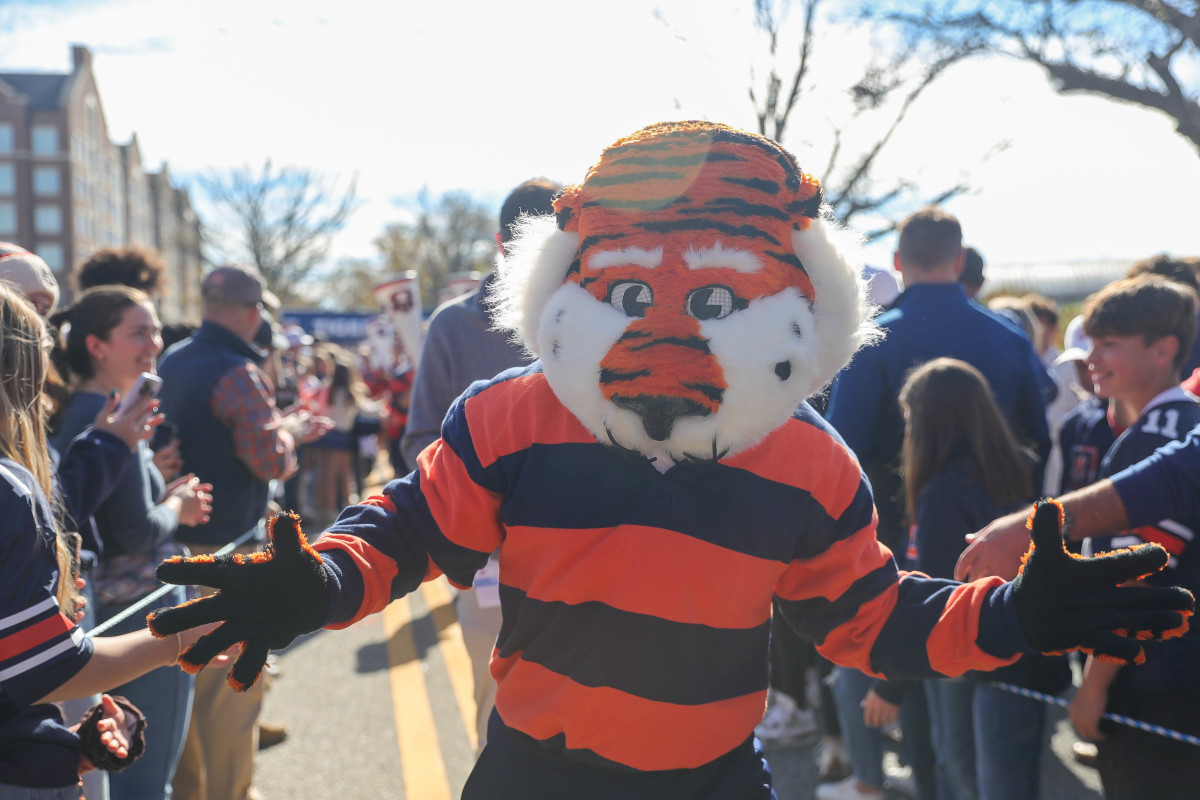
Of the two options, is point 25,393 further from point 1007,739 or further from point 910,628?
point 1007,739

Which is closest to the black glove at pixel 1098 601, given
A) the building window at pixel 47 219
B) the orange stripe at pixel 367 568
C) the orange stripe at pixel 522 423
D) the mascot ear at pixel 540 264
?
the orange stripe at pixel 522 423

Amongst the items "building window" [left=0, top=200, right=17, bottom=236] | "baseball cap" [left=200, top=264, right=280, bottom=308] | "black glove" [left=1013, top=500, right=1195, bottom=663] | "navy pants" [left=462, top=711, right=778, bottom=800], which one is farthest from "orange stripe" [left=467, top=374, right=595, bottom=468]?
"building window" [left=0, top=200, right=17, bottom=236]

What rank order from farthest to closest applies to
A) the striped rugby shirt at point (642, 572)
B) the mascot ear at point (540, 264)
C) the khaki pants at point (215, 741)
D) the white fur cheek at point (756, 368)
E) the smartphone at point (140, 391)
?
the khaki pants at point (215, 741), the smartphone at point (140, 391), the mascot ear at point (540, 264), the striped rugby shirt at point (642, 572), the white fur cheek at point (756, 368)

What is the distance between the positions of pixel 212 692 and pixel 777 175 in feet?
9.33

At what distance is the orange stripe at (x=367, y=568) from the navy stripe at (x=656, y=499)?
24 centimetres

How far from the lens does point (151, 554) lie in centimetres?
284

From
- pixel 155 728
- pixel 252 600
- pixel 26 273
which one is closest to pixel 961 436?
pixel 252 600

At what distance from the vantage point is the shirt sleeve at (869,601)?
61.1 inches

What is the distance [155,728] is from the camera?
2.64 m

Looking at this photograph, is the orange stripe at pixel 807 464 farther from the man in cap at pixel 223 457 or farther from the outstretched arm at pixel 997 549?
the man in cap at pixel 223 457

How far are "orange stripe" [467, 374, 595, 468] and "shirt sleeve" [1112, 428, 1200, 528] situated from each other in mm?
1471

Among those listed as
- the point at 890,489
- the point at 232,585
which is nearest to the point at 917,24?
the point at 890,489

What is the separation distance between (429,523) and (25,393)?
1013mm

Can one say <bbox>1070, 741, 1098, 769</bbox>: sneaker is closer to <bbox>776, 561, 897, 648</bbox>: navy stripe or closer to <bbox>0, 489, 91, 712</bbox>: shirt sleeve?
<bbox>776, 561, 897, 648</bbox>: navy stripe
